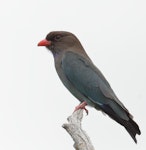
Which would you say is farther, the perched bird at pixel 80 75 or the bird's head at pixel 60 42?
the bird's head at pixel 60 42

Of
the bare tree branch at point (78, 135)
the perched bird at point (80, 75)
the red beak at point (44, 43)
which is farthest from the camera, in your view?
the red beak at point (44, 43)

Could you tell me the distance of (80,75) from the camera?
12.2 metres

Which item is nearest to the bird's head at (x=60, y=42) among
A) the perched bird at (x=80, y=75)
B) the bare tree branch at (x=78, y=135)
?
the perched bird at (x=80, y=75)

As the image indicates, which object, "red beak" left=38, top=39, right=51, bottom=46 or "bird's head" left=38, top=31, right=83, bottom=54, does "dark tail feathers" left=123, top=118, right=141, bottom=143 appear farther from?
"red beak" left=38, top=39, right=51, bottom=46

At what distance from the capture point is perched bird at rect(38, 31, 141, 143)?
37.7 feet

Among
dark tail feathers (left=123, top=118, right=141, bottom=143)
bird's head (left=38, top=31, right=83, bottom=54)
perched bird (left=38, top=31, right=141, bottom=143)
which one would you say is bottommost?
dark tail feathers (left=123, top=118, right=141, bottom=143)

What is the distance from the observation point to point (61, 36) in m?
12.6

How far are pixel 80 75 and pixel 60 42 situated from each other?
775 mm

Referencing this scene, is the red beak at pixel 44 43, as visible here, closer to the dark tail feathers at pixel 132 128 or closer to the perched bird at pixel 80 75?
the perched bird at pixel 80 75

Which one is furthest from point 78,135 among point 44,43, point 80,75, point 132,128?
point 44,43

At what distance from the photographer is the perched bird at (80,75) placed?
11.5 meters

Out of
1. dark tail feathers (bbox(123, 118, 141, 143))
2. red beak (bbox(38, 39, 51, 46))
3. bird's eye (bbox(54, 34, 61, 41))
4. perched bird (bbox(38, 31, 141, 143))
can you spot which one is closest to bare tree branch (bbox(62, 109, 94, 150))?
dark tail feathers (bbox(123, 118, 141, 143))

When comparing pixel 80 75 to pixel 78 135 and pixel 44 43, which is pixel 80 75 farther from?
pixel 78 135

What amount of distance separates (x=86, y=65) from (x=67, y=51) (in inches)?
19.7
